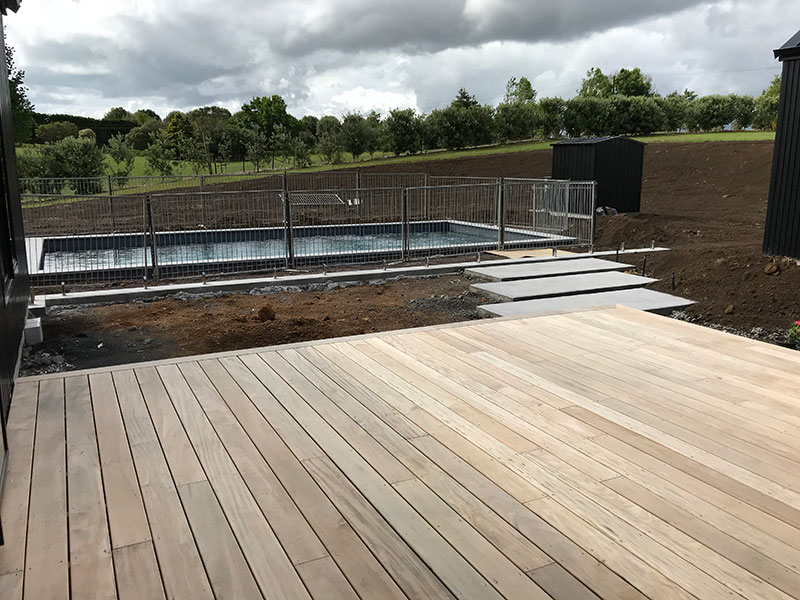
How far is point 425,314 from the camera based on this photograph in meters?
6.43

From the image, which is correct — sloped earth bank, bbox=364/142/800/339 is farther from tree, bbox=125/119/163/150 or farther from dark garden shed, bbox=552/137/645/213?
tree, bbox=125/119/163/150

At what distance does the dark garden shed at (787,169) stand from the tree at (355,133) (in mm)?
19258

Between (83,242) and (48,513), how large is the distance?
10.4m

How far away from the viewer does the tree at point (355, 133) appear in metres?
26.9

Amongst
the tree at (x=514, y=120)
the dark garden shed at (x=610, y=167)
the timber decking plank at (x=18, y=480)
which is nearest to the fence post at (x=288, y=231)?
the timber decking plank at (x=18, y=480)

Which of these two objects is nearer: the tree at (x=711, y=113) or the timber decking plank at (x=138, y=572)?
the timber decking plank at (x=138, y=572)

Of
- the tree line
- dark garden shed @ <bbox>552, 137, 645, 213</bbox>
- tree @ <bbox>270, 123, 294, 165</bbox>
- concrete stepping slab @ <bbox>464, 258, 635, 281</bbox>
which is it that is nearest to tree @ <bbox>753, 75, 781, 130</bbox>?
the tree line

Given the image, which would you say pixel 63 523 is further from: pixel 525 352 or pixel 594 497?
pixel 525 352

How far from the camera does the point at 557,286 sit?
685cm

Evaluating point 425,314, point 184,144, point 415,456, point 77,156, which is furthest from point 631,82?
point 415,456

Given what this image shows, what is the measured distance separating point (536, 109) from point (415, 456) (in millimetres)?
30472

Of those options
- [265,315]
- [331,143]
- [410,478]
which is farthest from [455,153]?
[410,478]

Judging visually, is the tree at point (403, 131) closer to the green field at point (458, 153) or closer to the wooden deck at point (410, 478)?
the green field at point (458, 153)

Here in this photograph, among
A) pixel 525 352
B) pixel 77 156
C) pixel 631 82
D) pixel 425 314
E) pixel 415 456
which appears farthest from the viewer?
pixel 631 82
